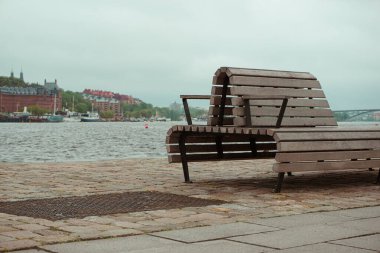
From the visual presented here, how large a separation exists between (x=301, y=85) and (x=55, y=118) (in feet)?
574

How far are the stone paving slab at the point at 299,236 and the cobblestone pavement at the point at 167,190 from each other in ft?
1.83

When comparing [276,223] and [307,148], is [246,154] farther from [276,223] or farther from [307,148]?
[276,223]

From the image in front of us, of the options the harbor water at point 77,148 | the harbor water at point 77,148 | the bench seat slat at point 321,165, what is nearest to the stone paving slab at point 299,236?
the bench seat slat at point 321,165

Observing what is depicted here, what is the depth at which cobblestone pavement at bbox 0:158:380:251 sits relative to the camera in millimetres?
4402

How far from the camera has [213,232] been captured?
14.0 ft

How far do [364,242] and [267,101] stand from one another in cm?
403

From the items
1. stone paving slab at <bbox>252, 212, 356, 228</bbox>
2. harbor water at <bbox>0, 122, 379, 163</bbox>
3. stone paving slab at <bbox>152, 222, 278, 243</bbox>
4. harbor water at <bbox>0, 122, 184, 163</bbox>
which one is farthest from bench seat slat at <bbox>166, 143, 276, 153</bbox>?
harbor water at <bbox>0, 122, 184, 163</bbox>

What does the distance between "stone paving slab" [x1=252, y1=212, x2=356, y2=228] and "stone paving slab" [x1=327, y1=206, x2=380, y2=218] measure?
162mm

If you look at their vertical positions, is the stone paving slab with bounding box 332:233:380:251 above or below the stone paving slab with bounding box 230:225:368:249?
above

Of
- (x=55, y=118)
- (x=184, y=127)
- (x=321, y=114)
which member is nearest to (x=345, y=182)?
(x=321, y=114)

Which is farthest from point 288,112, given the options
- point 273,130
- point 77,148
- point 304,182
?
Answer: point 77,148

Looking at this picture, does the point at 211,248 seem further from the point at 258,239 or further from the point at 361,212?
the point at 361,212

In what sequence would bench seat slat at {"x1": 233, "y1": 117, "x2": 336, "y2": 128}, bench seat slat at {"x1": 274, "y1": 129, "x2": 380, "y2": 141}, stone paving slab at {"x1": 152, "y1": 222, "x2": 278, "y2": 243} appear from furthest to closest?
bench seat slat at {"x1": 233, "y1": 117, "x2": 336, "y2": 128}, bench seat slat at {"x1": 274, "y1": 129, "x2": 380, "y2": 141}, stone paving slab at {"x1": 152, "y1": 222, "x2": 278, "y2": 243}

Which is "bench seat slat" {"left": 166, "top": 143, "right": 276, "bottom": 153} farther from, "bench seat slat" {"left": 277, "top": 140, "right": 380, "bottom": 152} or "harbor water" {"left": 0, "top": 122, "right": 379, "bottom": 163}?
"harbor water" {"left": 0, "top": 122, "right": 379, "bottom": 163}
